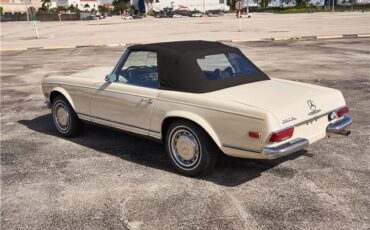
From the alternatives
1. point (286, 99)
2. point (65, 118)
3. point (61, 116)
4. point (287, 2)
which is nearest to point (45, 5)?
point (287, 2)

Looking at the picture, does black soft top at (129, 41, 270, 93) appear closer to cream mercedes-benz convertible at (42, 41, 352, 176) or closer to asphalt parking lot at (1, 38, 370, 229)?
cream mercedes-benz convertible at (42, 41, 352, 176)

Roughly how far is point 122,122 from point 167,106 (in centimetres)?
95

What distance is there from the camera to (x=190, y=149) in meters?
4.78

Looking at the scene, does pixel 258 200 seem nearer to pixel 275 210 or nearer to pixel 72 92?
pixel 275 210

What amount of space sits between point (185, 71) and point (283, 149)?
5.09 feet

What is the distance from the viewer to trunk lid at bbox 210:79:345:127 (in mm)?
4282

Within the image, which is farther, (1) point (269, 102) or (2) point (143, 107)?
(2) point (143, 107)

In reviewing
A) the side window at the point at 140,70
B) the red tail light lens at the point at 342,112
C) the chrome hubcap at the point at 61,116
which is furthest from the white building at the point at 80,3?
the red tail light lens at the point at 342,112

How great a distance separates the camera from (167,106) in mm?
4867

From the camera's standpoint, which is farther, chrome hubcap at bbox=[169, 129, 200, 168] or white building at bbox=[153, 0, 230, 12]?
white building at bbox=[153, 0, 230, 12]

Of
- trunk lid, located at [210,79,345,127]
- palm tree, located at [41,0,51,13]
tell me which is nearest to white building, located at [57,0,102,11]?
palm tree, located at [41,0,51,13]

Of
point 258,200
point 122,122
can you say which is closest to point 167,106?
point 122,122

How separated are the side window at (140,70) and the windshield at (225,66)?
2.17 ft

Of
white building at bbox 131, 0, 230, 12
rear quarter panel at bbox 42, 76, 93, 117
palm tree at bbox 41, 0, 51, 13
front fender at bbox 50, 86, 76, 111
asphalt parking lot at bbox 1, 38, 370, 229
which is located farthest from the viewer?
palm tree at bbox 41, 0, 51, 13
